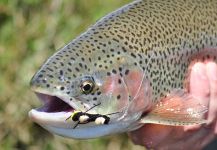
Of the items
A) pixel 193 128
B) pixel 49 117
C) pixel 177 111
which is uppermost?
pixel 49 117

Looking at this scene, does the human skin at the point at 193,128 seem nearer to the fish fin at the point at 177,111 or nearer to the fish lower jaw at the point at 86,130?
the fish fin at the point at 177,111

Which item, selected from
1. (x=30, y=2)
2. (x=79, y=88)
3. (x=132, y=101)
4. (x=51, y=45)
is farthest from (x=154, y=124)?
(x=30, y=2)

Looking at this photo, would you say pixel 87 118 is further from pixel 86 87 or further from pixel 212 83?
pixel 212 83

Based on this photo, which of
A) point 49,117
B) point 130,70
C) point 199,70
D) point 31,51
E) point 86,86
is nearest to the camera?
point 49,117

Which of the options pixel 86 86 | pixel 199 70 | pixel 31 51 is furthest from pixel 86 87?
pixel 31 51

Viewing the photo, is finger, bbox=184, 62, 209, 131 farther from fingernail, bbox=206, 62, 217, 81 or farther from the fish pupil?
the fish pupil

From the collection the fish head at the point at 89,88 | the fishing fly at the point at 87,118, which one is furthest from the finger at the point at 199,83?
the fishing fly at the point at 87,118

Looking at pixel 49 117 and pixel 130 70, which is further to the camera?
pixel 130 70

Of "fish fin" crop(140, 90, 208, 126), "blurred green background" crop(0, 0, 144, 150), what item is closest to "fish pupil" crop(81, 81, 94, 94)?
"fish fin" crop(140, 90, 208, 126)
